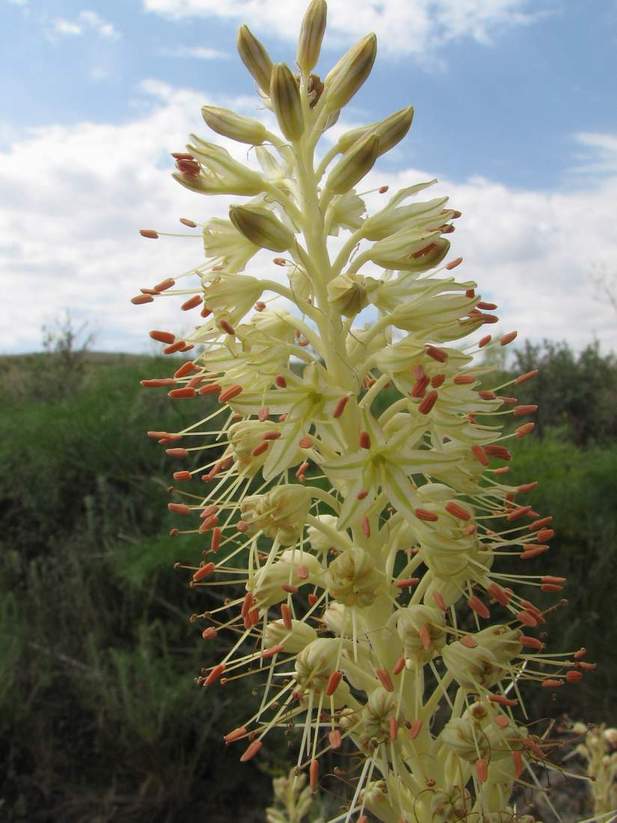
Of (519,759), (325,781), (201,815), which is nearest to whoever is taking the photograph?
(519,759)

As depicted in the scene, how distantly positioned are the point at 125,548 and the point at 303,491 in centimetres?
471

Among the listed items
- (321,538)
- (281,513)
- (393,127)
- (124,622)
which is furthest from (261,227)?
(124,622)

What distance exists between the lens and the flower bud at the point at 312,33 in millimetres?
1947

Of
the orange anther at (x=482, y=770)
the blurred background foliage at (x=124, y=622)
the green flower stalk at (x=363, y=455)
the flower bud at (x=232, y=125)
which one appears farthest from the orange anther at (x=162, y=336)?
the blurred background foliage at (x=124, y=622)

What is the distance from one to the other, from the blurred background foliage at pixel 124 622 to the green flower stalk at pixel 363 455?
11.3ft

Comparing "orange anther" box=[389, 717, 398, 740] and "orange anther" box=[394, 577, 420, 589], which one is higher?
"orange anther" box=[394, 577, 420, 589]

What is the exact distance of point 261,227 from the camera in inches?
68.0

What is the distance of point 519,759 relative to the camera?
1.67m

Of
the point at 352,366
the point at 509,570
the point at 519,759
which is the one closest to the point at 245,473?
the point at 352,366

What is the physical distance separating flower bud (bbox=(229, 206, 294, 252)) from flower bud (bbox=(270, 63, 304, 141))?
277mm

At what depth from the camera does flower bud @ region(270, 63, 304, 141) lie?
1.80 metres

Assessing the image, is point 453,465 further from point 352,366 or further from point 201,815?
point 201,815

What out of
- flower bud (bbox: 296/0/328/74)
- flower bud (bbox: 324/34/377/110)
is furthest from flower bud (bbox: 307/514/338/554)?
flower bud (bbox: 296/0/328/74)

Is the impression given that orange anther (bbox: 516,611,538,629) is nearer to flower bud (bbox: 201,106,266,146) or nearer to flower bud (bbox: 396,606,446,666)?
flower bud (bbox: 396,606,446,666)
